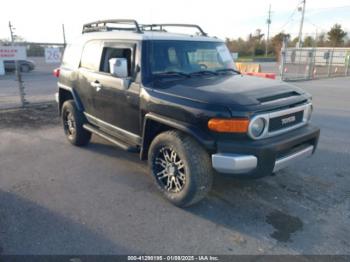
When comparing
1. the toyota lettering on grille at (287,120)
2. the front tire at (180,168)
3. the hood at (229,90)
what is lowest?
the front tire at (180,168)

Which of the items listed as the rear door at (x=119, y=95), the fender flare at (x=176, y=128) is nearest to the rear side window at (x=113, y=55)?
the rear door at (x=119, y=95)

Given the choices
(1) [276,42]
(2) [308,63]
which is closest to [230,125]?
(2) [308,63]

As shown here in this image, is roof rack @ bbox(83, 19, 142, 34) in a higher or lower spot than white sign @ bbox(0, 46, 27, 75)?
higher

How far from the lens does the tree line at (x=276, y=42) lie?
44.3m

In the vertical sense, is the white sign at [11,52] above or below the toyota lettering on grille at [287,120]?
above

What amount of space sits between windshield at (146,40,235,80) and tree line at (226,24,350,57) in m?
38.6

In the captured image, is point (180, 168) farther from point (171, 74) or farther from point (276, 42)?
point (276, 42)

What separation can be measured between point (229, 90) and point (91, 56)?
2.69 m

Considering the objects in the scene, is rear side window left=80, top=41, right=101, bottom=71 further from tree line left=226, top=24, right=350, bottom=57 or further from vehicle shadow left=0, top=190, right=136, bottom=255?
tree line left=226, top=24, right=350, bottom=57

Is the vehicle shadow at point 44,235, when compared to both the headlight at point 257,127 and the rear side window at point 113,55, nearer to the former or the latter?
the headlight at point 257,127

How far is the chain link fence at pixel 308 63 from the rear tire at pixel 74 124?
1350cm

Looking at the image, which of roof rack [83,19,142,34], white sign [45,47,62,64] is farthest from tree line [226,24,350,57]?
roof rack [83,19,142,34]

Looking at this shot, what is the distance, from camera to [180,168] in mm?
3391

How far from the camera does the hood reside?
303 cm
